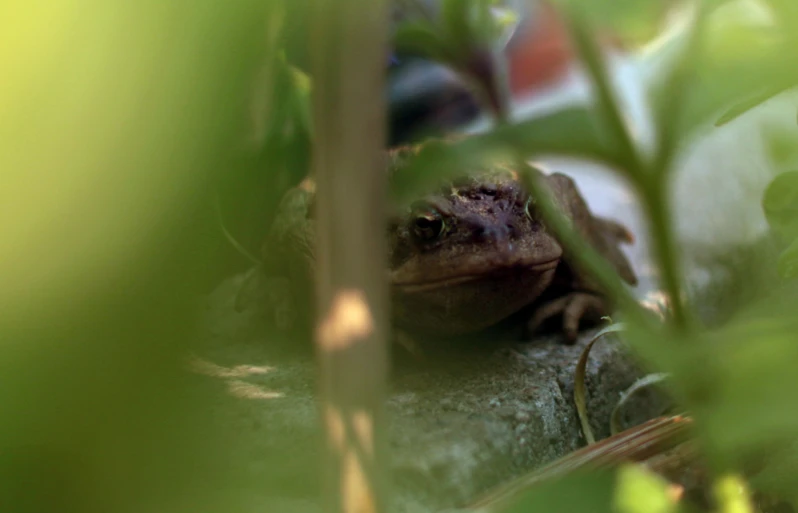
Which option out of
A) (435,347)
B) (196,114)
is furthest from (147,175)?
(435,347)

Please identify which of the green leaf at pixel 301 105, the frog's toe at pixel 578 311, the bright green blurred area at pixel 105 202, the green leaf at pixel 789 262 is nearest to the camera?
the bright green blurred area at pixel 105 202

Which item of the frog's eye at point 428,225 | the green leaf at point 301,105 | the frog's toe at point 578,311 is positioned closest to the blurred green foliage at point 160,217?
the green leaf at point 301,105

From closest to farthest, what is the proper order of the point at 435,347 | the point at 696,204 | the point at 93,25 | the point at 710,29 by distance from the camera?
1. the point at 93,25
2. the point at 710,29
3. the point at 435,347
4. the point at 696,204

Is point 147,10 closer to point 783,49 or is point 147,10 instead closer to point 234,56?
point 234,56

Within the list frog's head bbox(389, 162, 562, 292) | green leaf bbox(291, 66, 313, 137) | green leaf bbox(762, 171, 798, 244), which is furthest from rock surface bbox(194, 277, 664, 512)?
green leaf bbox(762, 171, 798, 244)

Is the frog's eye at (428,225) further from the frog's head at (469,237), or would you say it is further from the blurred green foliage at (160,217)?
the blurred green foliage at (160,217)

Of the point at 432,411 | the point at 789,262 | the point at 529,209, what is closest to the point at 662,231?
the point at 789,262
